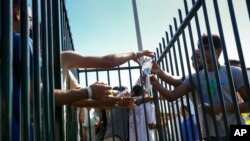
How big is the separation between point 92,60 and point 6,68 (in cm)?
170

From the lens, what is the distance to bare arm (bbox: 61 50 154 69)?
96.8 inches

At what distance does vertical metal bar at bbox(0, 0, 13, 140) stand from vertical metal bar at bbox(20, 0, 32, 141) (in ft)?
0.35

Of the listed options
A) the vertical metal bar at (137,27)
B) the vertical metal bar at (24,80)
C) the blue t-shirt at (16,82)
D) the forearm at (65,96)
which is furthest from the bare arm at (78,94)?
the vertical metal bar at (137,27)

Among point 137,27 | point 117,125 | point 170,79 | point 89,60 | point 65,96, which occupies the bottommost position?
point 117,125

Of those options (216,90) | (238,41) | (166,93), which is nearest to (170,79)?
(166,93)

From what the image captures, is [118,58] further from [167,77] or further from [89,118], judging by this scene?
[89,118]

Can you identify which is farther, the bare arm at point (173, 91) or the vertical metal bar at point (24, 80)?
the bare arm at point (173, 91)

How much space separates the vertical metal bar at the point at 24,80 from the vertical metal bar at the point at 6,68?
0.11 meters

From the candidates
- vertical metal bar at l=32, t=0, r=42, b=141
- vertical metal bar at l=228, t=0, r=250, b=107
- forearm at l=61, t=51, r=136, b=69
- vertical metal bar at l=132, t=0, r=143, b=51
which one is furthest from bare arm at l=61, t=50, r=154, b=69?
vertical metal bar at l=132, t=0, r=143, b=51

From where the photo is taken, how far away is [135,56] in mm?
3121

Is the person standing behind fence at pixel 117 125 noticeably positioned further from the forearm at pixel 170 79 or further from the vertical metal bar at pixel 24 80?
the vertical metal bar at pixel 24 80

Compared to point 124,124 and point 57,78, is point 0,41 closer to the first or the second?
point 57,78

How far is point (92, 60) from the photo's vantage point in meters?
2.64

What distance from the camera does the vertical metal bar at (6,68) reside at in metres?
0.94
